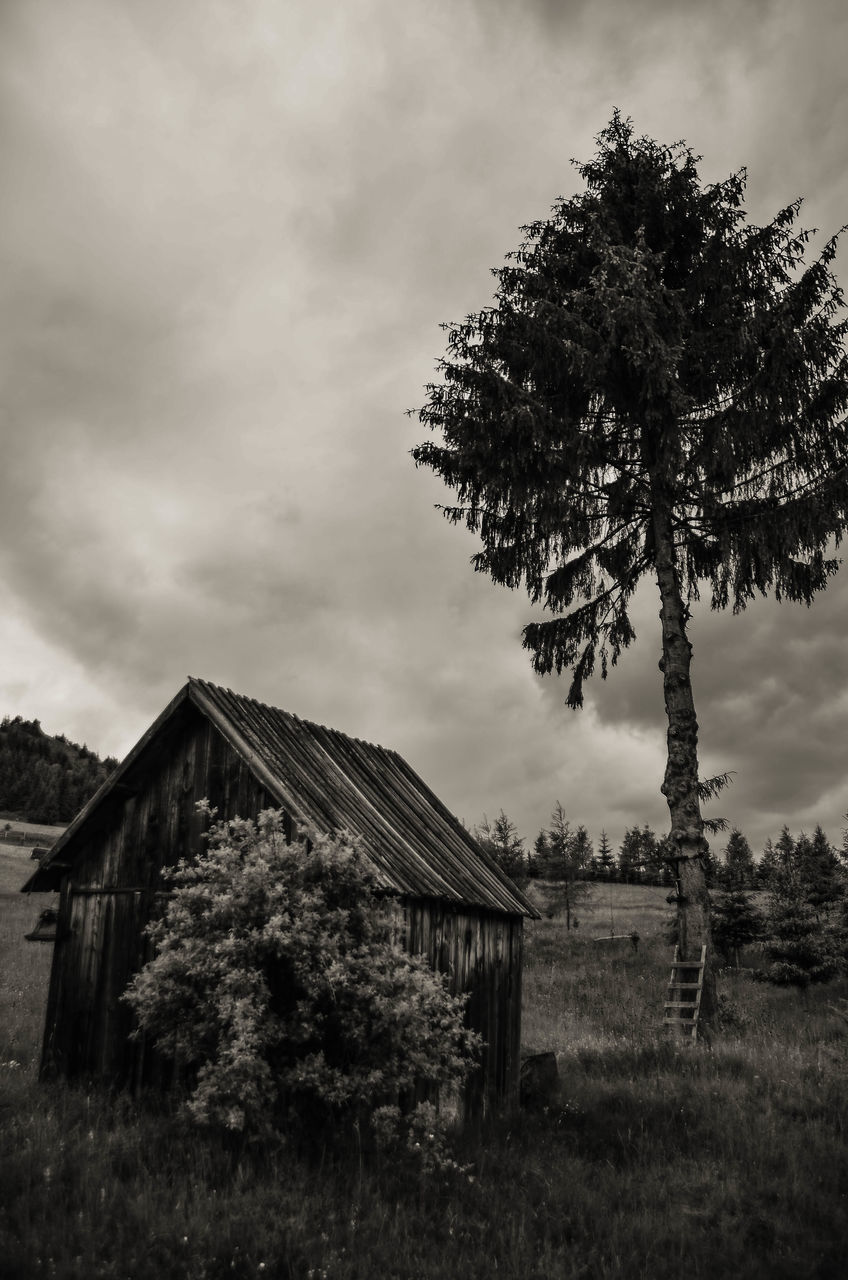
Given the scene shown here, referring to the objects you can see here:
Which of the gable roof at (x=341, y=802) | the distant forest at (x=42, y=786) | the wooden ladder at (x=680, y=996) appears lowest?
the wooden ladder at (x=680, y=996)

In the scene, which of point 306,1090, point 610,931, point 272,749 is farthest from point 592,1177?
point 610,931

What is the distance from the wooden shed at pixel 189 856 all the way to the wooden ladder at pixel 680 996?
2814 mm

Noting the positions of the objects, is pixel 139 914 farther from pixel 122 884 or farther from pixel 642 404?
pixel 642 404

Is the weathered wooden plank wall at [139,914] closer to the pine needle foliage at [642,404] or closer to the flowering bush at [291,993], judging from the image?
the flowering bush at [291,993]

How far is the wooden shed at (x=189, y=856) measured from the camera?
1193 centimetres

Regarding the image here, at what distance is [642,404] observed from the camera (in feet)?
54.9

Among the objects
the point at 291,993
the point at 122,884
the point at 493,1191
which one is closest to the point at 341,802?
the point at 122,884

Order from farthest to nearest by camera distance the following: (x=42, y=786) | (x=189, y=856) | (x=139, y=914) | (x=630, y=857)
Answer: (x=42, y=786) → (x=630, y=857) → (x=139, y=914) → (x=189, y=856)

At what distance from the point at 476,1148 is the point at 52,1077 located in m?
6.41

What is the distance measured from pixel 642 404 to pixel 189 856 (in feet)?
37.8

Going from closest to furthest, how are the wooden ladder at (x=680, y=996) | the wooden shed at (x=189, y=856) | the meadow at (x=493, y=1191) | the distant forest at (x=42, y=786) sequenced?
the meadow at (x=493, y=1191), the wooden shed at (x=189, y=856), the wooden ladder at (x=680, y=996), the distant forest at (x=42, y=786)

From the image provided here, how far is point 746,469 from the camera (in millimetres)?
16266

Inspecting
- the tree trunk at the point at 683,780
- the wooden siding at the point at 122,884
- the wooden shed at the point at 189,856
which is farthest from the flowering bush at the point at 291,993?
the tree trunk at the point at 683,780

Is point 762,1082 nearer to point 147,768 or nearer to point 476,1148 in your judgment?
point 476,1148
